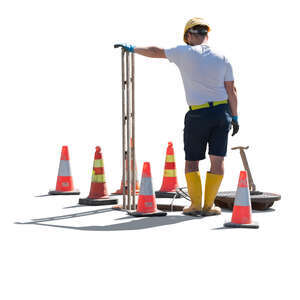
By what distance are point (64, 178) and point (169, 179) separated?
1702 millimetres

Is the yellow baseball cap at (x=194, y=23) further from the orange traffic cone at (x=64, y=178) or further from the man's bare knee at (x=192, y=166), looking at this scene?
the orange traffic cone at (x=64, y=178)

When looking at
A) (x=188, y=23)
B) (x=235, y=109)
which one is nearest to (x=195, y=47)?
(x=188, y=23)

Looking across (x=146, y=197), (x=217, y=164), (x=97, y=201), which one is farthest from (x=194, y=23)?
(x=97, y=201)

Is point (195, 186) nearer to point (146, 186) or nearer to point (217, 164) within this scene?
point (217, 164)

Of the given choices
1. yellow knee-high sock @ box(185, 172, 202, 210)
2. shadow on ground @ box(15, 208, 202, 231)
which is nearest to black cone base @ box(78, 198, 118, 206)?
shadow on ground @ box(15, 208, 202, 231)

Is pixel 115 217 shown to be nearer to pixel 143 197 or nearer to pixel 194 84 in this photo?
pixel 143 197

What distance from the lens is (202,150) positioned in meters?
9.63

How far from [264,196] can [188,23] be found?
2.63m

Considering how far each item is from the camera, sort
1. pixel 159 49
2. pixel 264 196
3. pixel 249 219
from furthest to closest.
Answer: pixel 264 196
pixel 159 49
pixel 249 219

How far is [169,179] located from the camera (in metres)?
11.4

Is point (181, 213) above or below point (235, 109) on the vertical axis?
below

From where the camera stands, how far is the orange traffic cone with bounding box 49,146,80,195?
38.1ft

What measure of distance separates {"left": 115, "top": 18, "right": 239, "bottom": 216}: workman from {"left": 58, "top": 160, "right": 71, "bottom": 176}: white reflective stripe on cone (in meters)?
2.66

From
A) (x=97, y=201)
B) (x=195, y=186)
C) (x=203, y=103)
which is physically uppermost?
(x=203, y=103)
